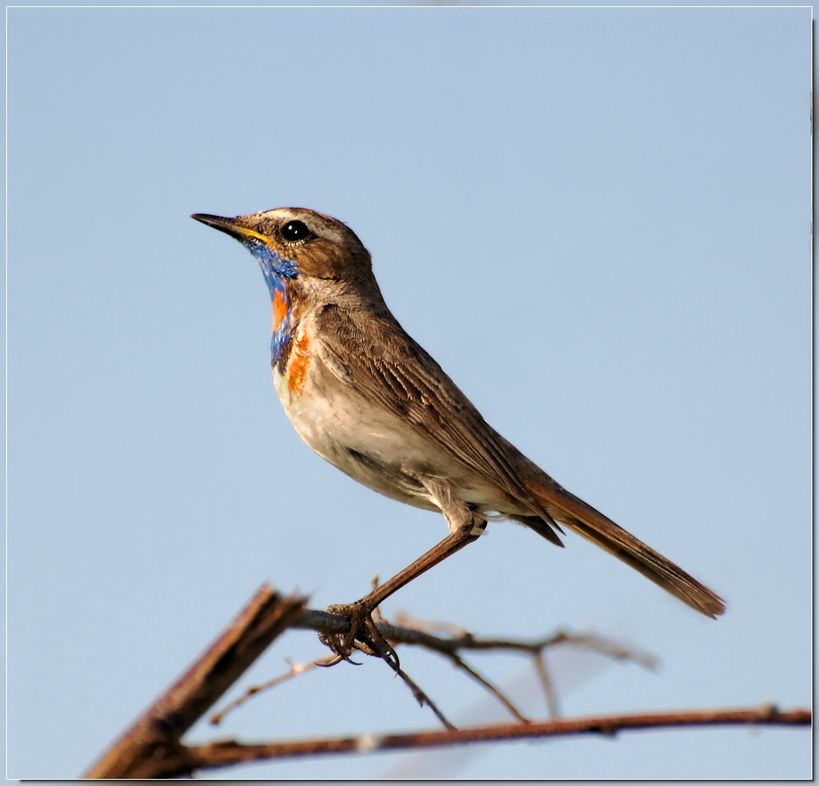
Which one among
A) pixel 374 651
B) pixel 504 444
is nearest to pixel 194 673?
pixel 374 651

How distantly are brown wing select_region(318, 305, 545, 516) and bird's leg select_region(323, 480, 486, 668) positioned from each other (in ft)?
0.85

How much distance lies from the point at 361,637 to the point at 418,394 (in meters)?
1.64

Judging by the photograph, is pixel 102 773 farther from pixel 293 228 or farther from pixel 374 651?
pixel 293 228

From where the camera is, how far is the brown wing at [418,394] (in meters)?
7.21

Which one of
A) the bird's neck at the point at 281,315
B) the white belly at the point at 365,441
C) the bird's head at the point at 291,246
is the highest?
the bird's head at the point at 291,246

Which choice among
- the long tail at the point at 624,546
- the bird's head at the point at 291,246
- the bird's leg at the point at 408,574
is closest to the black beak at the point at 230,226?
the bird's head at the point at 291,246

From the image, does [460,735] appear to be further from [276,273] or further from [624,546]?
[276,273]

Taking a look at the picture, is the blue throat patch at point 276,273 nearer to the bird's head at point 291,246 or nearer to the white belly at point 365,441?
the bird's head at point 291,246

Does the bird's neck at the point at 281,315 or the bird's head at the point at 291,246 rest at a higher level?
the bird's head at the point at 291,246

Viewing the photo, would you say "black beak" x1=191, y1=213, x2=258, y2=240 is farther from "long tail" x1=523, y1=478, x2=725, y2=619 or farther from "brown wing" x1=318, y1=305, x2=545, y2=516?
"long tail" x1=523, y1=478, x2=725, y2=619

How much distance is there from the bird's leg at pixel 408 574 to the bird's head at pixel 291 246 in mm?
1642

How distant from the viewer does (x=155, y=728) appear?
2.23 metres

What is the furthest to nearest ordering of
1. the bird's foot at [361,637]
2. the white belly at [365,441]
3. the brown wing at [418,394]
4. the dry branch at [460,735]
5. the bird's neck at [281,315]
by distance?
1. the bird's neck at [281,315]
2. the brown wing at [418,394]
3. the white belly at [365,441]
4. the bird's foot at [361,637]
5. the dry branch at [460,735]

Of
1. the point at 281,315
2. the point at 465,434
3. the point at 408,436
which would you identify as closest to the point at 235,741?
the point at 408,436
